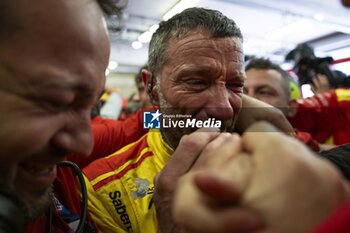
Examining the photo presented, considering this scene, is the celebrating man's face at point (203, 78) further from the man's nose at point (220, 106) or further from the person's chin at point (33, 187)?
the person's chin at point (33, 187)

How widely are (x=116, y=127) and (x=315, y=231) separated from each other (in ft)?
4.44

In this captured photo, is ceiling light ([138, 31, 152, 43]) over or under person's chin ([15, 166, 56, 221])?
over

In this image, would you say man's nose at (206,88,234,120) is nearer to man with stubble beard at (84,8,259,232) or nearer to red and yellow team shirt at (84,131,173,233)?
man with stubble beard at (84,8,259,232)

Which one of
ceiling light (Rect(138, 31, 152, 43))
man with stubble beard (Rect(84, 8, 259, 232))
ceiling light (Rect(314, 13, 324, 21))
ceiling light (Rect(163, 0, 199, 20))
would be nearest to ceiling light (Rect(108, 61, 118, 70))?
ceiling light (Rect(138, 31, 152, 43))

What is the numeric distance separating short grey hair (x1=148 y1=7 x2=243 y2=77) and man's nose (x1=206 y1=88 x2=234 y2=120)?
0.20 m

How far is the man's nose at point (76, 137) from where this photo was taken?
591 mm

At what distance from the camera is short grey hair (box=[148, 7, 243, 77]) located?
1.09 m

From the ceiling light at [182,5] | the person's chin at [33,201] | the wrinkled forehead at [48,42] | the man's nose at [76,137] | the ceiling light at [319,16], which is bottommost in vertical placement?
the person's chin at [33,201]

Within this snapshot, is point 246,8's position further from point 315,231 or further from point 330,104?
point 315,231

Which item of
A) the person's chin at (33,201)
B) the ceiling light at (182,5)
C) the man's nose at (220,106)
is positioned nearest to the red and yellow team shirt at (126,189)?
the man's nose at (220,106)

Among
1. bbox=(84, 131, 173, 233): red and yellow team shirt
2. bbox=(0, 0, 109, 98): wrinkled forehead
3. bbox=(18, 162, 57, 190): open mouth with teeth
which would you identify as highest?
bbox=(0, 0, 109, 98): wrinkled forehead

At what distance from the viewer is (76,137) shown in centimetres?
62

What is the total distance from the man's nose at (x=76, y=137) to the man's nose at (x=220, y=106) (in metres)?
0.47

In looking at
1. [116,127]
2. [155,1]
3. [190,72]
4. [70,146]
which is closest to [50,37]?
[70,146]
